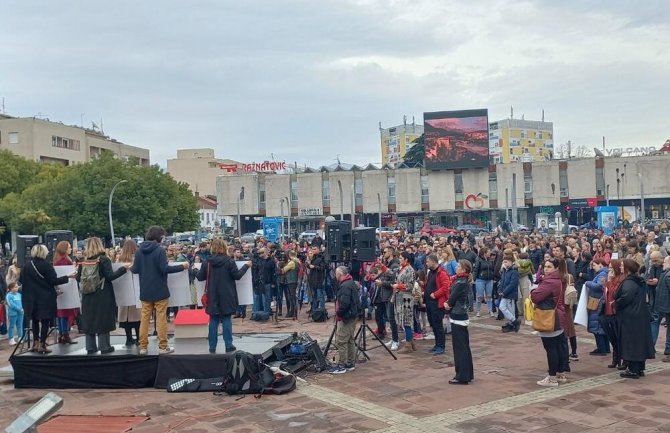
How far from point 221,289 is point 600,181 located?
58.4 m

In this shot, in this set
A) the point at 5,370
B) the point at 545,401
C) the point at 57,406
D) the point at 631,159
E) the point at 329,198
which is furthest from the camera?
the point at 329,198

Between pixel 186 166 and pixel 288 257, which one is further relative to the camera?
pixel 186 166

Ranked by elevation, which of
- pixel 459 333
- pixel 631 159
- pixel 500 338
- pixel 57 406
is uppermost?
pixel 631 159

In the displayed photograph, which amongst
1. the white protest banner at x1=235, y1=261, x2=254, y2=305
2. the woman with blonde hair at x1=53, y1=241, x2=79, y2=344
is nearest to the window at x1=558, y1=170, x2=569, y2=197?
the white protest banner at x1=235, y1=261, x2=254, y2=305

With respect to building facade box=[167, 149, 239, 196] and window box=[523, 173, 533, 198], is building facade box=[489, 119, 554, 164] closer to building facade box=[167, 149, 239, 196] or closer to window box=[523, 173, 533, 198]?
building facade box=[167, 149, 239, 196]

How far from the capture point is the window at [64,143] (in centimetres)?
7119

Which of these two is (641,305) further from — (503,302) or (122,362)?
(122,362)

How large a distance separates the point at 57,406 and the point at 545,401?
20.6ft

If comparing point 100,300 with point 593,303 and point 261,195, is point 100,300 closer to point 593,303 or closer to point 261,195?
point 593,303

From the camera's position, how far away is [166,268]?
8.80 meters

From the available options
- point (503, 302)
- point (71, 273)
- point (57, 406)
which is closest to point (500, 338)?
A: point (503, 302)

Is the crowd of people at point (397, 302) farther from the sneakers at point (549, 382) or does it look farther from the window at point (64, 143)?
the window at point (64, 143)

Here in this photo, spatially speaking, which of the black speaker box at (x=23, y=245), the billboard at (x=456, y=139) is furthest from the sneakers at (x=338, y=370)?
the billboard at (x=456, y=139)

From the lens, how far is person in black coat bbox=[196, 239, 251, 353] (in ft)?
29.8
